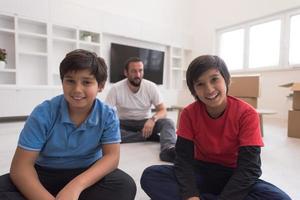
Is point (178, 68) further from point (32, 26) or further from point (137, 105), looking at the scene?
point (137, 105)

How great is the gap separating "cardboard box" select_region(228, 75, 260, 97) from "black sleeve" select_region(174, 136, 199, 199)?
2.32 meters

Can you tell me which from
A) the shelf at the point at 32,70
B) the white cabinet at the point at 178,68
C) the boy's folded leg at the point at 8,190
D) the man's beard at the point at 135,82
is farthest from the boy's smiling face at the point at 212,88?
the white cabinet at the point at 178,68

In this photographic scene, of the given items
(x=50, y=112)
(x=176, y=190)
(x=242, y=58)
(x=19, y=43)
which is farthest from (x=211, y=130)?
(x=242, y=58)

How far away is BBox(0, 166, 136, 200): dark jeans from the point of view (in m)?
0.82

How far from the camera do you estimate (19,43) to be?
3.57m

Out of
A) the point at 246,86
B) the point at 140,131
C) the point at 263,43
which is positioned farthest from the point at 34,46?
the point at 263,43

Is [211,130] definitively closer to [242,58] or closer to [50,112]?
[50,112]

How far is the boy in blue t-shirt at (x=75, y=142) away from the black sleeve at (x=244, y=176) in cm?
35

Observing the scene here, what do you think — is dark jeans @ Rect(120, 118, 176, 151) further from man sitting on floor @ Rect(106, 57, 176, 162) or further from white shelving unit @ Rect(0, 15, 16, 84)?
white shelving unit @ Rect(0, 15, 16, 84)

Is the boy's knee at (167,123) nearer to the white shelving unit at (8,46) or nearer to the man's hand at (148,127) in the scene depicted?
the man's hand at (148,127)

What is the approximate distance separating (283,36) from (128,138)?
3685 millimetres

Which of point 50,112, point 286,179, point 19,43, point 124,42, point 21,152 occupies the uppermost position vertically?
point 124,42

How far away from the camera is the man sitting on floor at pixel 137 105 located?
2.12 metres

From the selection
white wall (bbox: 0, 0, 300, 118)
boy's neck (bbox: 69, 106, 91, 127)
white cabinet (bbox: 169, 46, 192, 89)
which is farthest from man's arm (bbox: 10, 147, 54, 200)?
white cabinet (bbox: 169, 46, 192, 89)
